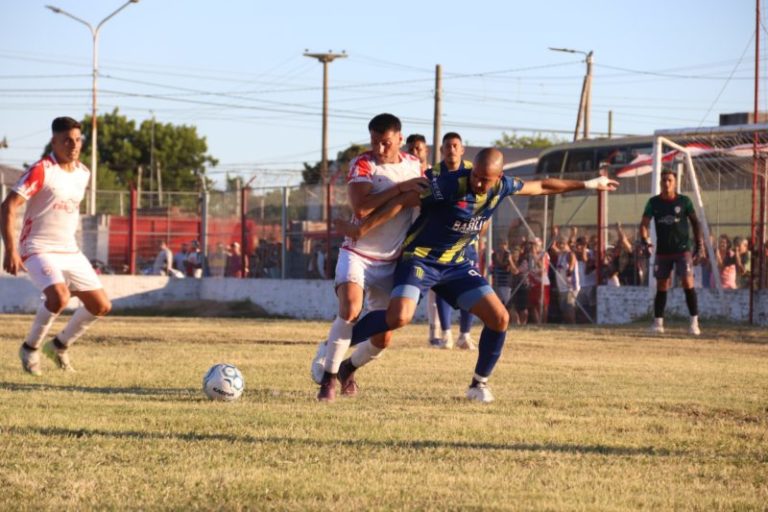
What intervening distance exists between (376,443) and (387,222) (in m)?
2.71

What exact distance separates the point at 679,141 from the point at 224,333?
9321 mm

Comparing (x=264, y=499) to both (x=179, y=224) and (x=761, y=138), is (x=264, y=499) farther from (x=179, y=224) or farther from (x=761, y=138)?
(x=179, y=224)

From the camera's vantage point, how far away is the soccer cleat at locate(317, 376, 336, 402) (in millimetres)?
9148

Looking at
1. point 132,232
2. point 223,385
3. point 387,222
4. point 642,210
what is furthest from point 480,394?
point 132,232

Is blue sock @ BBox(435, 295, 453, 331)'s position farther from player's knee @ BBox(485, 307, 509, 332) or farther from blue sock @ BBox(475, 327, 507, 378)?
player's knee @ BBox(485, 307, 509, 332)

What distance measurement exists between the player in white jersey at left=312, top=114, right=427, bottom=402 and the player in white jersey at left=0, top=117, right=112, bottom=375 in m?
2.83

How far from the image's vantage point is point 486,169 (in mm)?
8727

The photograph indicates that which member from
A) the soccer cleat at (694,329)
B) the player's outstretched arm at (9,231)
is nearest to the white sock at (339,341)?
the player's outstretched arm at (9,231)

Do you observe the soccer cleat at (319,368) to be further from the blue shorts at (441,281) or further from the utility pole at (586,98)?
the utility pole at (586,98)

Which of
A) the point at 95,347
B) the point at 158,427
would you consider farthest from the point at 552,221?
the point at 158,427

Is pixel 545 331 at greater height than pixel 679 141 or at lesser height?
lesser

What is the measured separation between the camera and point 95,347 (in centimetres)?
1487

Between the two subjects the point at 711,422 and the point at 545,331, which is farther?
the point at 545,331

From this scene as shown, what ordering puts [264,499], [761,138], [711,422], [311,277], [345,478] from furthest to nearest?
[311,277], [761,138], [711,422], [345,478], [264,499]
